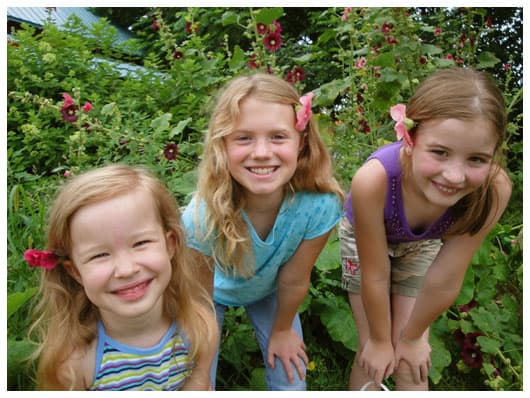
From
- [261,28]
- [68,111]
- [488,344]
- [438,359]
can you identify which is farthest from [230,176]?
[261,28]

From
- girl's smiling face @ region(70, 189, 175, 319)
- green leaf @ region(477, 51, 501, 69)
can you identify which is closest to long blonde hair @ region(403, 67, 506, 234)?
girl's smiling face @ region(70, 189, 175, 319)

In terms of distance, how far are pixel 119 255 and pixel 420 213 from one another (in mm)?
1037

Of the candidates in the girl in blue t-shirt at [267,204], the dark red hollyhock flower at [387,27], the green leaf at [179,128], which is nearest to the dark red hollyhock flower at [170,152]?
the green leaf at [179,128]

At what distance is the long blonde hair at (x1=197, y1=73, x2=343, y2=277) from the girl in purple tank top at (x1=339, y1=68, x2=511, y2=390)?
166mm

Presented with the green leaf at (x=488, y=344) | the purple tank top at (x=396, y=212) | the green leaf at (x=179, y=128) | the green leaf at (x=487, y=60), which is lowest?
the green leaf at (x=488, y=344)

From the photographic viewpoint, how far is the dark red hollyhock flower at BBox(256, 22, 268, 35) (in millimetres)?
3016

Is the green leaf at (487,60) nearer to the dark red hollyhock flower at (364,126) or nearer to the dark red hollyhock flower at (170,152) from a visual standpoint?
the dark red hollyhock flower at (364,126)

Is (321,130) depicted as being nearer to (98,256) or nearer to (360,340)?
(360,340)

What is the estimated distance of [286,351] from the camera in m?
2.02

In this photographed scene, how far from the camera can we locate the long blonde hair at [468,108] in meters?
1.59

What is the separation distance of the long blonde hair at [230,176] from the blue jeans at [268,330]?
279mm

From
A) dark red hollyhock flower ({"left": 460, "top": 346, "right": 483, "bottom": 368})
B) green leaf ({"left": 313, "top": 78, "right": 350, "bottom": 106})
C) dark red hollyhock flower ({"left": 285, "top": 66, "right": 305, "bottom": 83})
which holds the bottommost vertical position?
dark red hollyhock flower ({"left": 460, "top": 346, "right": 483, "bottom": 368})

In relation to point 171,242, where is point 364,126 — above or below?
above

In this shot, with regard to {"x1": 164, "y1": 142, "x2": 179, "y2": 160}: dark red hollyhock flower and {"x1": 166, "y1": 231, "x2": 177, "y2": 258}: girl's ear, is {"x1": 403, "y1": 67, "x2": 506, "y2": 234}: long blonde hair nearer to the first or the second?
{"x1": 166, "y1": 231, "x2": 177, "y2": 258}: girl's ear
